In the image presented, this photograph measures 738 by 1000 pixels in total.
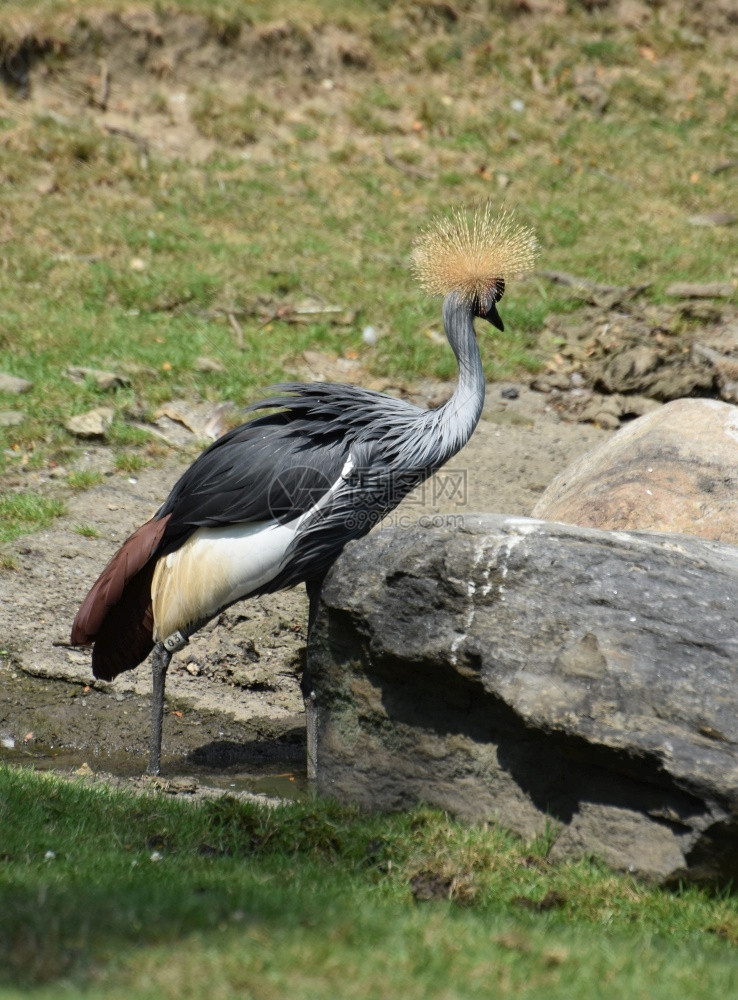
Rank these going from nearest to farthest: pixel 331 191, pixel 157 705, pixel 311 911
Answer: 1. pixel 311 911
2. pixel 157 705
3. pixel 331 191

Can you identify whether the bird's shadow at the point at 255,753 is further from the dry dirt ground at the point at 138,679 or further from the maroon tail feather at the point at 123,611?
the maroon tail feather at the point at 123,611

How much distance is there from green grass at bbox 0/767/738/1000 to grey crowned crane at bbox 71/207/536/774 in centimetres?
80

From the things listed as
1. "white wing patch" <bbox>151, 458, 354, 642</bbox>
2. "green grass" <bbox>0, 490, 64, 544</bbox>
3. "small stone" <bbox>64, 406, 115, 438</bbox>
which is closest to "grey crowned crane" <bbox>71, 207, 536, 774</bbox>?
"white wing patch" <bbox>151, 458, 354, 642</bbox>

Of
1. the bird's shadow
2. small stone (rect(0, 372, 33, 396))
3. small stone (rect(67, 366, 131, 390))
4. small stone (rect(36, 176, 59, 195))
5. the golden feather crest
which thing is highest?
small stone (rect(36, 176, 59, 195))

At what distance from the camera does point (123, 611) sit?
4797 millimetres

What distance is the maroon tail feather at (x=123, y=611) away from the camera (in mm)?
4695

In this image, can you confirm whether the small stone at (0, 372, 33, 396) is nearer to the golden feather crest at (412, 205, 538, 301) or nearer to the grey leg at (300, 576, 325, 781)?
the golden feather crest at (412, 205, 538, 301)

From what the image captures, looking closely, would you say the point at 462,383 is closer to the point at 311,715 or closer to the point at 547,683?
the point at 311,715

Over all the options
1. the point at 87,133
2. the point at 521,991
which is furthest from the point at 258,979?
the point at 87,133

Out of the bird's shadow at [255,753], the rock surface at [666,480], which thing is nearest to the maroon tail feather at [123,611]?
the bird's shadow at [255,753]

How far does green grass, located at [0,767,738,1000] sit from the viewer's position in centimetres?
265

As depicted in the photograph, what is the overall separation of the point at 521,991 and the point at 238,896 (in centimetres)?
81

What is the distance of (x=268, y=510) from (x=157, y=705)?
3.05 feet

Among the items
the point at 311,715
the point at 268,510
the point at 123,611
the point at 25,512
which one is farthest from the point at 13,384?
the point at 311,715
